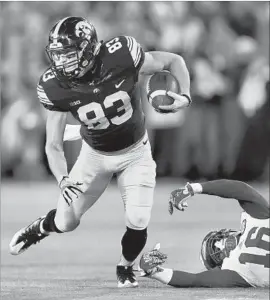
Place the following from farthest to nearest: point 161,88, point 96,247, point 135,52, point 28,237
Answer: point 96,247 → point 28,237 → point 161,88 → point 135,52

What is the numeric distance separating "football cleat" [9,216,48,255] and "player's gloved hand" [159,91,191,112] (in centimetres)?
117

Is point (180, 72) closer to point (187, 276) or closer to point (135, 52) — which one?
point (135, 52)

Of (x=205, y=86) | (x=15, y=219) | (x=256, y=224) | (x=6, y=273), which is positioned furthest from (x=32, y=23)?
(x=256, y=224)

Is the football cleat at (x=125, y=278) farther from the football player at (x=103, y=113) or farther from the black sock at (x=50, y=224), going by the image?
the black sock at (x=50, y=224)

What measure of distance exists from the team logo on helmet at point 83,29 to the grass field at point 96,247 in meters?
1.42

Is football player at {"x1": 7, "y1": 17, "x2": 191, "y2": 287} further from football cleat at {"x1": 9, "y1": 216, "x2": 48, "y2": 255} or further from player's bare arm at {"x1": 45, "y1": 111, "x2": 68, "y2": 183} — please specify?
football cleat at {"x1": 9, "y1": 216, "x2": 48, "y2": 255}

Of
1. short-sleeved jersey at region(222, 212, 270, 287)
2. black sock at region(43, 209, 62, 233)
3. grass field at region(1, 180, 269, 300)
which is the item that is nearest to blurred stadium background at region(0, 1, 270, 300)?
grass field at region(1, 180, 269, 300)

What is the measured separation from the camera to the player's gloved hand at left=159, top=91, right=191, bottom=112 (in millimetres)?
4770

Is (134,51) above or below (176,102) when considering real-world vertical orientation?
above

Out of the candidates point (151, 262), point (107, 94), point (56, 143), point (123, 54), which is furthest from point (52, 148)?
point (151, 262)

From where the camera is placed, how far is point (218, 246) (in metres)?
4.68

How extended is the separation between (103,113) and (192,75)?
5.91 meters

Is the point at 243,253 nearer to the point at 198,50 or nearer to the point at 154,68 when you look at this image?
the point at 154,68

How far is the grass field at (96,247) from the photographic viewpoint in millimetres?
4496
